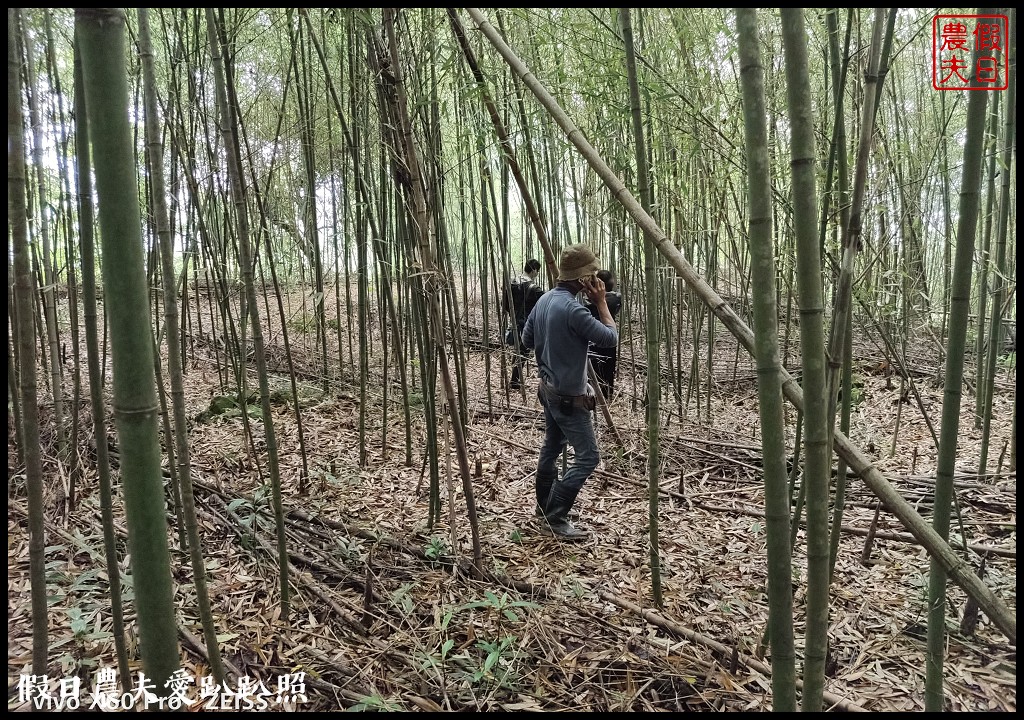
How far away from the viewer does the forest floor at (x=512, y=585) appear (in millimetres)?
1713

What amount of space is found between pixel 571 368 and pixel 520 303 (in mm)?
2158

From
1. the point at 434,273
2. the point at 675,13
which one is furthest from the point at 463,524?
the point at 675,13

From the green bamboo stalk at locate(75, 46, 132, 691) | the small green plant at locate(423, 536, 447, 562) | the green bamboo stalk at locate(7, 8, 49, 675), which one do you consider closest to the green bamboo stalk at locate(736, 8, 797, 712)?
the green bamboo stalk at locate(75, 46, 132, 691)

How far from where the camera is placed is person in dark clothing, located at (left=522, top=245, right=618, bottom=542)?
2703 millimetres

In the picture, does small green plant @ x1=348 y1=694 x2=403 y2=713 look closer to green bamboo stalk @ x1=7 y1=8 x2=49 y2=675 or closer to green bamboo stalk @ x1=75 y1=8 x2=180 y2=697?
green bamboo stalk @ x1=7 y1=8 x2=49 y2=675

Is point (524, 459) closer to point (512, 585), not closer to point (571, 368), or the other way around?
point (571, 368)

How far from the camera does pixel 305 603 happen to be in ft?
6.77

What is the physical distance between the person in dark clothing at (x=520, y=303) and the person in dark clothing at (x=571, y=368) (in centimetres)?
132

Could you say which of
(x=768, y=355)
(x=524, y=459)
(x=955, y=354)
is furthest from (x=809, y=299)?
(x=524, y=459)

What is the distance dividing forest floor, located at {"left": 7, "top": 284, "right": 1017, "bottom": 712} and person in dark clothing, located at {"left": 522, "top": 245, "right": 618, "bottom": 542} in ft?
0.79

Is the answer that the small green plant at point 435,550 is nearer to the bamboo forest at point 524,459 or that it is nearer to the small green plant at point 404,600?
the bamboo forest at point 524,459

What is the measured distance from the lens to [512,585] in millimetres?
2273

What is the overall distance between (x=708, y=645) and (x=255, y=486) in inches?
85.1

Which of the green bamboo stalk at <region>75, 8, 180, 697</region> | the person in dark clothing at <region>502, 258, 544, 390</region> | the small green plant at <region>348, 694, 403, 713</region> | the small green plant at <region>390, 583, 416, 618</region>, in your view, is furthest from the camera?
the person in dark clothing at <region>502, 258, 544, 390</region>
